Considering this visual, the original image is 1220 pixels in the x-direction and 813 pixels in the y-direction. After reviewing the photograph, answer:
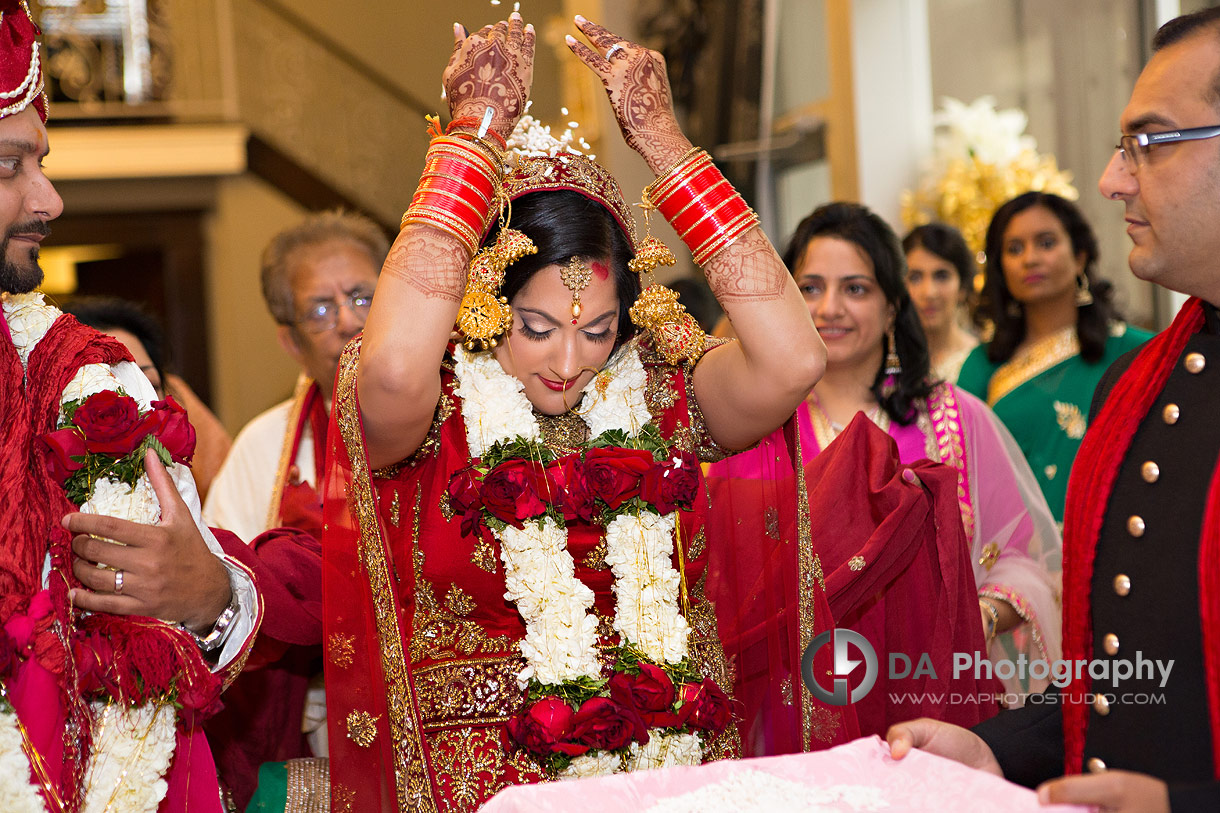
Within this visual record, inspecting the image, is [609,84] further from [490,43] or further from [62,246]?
[62,246]

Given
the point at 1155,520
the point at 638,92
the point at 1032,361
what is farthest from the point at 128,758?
the point at 1032,361

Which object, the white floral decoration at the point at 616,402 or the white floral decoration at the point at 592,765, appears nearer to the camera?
the white floral decoration at the point at 592,765

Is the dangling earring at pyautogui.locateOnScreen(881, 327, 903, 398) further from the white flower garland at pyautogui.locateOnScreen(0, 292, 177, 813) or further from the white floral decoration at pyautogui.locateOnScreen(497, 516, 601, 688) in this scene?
Answer: the white flower garland at pyautogui.locateOnScreen(0, 292, 177, 813)

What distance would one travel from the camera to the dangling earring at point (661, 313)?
2162mm

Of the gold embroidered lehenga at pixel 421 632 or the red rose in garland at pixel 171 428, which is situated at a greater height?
the red rose in garland at pixel 171 428

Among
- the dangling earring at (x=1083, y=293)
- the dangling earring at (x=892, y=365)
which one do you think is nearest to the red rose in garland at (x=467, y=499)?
the dangling earring at (x=892, y=365)

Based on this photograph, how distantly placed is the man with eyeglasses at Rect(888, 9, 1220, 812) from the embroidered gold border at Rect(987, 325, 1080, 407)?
2.52m

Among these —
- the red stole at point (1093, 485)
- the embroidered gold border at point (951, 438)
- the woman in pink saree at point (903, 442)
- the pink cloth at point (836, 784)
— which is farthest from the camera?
the embroidered gold border at point (951, 438)

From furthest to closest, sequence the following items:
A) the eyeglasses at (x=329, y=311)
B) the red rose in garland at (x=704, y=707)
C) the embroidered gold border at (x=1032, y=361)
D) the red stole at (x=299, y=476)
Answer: the embroidered gold border at (x=1032, y=361)
the eyeglasses at (x=329, y=311)
the red stole at (x=299, y=476)
the red rose in garland at (x=704, y=707)

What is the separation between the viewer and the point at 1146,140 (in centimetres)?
163

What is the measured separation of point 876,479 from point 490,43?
126cm

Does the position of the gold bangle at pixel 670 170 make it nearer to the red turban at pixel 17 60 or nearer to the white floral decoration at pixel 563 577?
the white floral decoration at pixel 563 577

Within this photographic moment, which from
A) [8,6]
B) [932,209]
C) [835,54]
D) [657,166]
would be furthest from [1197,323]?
[835,54]

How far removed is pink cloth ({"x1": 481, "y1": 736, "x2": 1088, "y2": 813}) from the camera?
1342 millimetres
